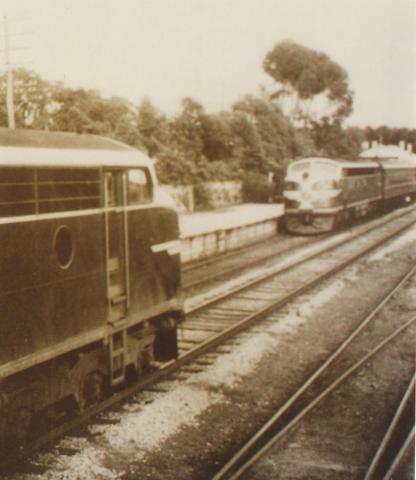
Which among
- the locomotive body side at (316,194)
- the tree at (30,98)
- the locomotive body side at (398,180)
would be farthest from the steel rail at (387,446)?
the locomotive body side at (398,180)

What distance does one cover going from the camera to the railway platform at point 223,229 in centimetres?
2136

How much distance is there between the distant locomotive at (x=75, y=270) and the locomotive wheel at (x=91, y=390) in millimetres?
12

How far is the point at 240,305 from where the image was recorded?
1508cm

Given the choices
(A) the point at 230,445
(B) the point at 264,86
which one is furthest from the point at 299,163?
(A) the point at 230,445

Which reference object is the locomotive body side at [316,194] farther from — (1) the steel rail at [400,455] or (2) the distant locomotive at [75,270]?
(1) the steel rail at [400,455]

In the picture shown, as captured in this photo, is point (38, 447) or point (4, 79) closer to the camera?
point (38, 447)

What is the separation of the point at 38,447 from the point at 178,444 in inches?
54.6

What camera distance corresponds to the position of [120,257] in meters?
8.59

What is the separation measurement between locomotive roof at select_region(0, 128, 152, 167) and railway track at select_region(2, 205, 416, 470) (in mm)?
2630

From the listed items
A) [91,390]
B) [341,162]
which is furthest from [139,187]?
[341,162]

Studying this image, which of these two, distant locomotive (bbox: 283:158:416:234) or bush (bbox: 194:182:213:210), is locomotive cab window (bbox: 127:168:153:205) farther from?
bush (bbox: 194:182:213:210)

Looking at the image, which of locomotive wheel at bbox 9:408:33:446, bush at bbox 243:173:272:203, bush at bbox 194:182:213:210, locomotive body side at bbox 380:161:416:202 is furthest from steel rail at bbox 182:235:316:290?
bush at bbox 243:173:272:203

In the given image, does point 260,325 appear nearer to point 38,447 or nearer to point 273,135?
point 38,447

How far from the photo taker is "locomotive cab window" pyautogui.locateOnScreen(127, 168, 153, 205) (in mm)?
8836
